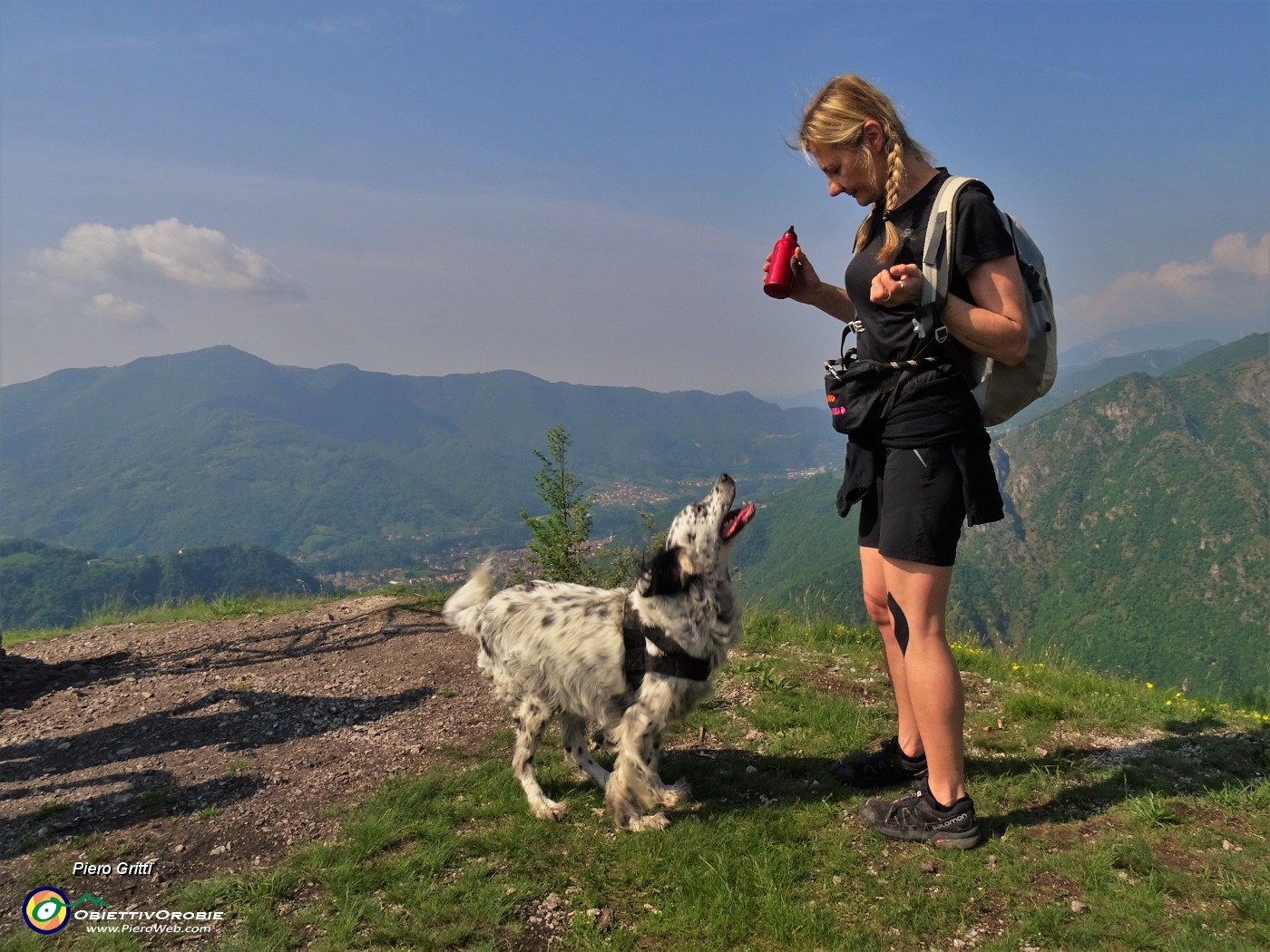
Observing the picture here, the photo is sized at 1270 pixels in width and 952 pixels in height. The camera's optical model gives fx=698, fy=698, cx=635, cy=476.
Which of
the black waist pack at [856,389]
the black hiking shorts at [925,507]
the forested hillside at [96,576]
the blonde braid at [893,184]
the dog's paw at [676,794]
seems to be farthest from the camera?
the forested hillside at [96,576]

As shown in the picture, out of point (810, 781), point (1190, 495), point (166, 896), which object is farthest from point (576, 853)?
point (1190, 495)

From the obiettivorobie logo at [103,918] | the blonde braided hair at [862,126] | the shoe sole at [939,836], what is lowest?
the shoe sole at [939,836]

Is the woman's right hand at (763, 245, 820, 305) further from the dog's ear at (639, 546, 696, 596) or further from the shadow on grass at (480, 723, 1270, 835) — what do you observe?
the shadow on grass at (480, 723, 1270, 835)

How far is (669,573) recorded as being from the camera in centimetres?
438

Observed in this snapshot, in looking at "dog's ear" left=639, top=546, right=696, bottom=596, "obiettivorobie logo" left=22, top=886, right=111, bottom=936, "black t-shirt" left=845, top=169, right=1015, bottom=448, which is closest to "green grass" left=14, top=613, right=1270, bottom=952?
"obiettivorobie logo" left=22, top=886, right=111, bottom=936

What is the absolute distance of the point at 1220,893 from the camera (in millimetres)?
3369

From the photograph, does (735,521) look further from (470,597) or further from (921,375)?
(470,597)

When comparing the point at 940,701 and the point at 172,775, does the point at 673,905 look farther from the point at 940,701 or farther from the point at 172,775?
the point at 172,775

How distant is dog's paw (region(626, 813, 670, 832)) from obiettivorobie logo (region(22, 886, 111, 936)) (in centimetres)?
279

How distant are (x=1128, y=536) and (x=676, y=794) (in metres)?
130

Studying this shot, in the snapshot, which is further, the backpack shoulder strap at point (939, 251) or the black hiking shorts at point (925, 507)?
the black hiking shorts at point (925, 507)

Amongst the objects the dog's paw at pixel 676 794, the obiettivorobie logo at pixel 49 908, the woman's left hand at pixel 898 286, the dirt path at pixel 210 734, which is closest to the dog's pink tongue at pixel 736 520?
the woman's left hand at pixel 898 286

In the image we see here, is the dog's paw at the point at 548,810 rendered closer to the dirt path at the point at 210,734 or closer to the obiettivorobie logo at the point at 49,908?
the dirt path at the point at 210,734

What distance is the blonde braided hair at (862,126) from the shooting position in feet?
11.2
